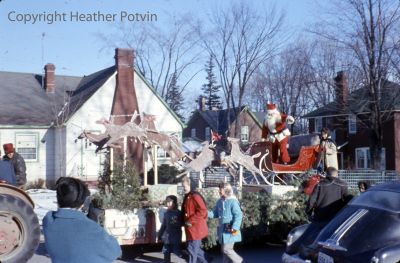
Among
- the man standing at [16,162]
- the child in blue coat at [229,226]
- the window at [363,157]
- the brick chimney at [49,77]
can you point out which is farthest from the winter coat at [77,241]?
the window at [363,157]

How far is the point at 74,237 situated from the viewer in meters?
3.50

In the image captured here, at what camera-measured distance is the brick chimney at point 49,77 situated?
3045 centimetres

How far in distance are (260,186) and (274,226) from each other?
1.31m

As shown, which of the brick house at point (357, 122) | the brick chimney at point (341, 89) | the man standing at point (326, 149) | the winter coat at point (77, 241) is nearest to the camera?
the winter coat at point (77, 241)

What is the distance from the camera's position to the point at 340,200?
8.70 meters

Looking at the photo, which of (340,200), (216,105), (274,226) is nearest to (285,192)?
(274,226)

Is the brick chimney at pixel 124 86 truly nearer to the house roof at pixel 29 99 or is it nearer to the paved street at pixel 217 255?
the house roof at pixel 29 99

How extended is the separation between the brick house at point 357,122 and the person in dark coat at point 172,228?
2028 cm

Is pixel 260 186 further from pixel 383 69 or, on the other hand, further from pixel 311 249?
pixel 383 69

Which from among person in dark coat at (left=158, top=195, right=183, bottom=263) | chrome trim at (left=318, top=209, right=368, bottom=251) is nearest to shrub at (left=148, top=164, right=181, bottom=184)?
person in dark coat at (left=158, top=195, right=183, bottom=263)

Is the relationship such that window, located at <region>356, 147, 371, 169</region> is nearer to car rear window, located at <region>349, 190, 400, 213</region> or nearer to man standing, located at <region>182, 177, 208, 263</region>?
man standing, located at <region>182, 177, 208, 263</region>

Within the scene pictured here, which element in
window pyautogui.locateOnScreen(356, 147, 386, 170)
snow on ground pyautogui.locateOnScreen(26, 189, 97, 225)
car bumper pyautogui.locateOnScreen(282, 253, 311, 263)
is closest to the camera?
car bumper pyautogui.locateOnScreen(282, 253, 311, 263)

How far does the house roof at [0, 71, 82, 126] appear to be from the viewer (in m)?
27.6

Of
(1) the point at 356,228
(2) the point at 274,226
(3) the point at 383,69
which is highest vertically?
(3) the point at 383,69
